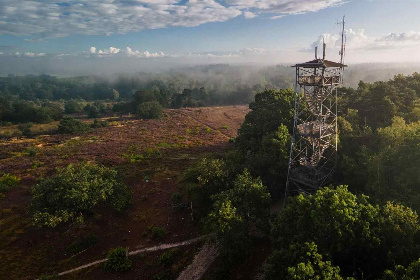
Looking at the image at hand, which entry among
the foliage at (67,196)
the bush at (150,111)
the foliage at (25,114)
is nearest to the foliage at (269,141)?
the foliage at (67,196)

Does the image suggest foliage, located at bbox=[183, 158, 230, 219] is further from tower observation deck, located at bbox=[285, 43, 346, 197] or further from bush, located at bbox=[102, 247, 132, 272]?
bush, located at bbox=[102, 247, 132, 272]

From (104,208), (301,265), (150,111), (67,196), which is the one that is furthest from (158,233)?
(150,111)

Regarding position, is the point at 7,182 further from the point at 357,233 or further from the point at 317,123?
the point at 357,233

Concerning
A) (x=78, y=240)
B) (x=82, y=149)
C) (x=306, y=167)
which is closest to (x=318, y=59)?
(x=306, y=167)

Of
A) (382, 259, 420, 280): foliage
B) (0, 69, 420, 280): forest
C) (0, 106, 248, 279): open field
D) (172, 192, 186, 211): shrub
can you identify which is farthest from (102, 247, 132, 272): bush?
(382, 259, 420, 280): foliage

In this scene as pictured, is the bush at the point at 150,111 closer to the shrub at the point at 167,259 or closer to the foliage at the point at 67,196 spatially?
the foliage at the point at 67,196
